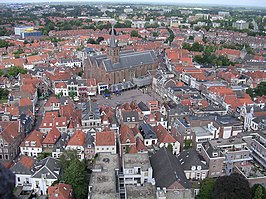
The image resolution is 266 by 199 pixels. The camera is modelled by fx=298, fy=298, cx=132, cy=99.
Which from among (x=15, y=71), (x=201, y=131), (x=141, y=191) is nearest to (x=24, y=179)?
(x=141, y=191)

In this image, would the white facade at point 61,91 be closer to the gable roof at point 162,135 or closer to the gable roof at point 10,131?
the gable roof at point 10,131

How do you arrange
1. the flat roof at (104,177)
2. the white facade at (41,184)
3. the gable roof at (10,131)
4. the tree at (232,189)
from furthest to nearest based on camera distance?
the gable roof at (10,131), the white facade at (41,184), the flat roof at (104,177), the tree at (232,189)

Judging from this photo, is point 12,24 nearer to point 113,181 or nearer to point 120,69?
point 120,69

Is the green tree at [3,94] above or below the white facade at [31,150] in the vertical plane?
above

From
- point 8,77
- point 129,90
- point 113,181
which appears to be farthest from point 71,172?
point 8,77

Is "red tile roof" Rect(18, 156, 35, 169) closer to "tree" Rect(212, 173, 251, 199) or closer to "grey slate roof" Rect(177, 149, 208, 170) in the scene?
"grey slate roof" Rect(177, 149, 208, 170)

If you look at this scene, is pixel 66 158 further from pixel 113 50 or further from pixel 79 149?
pixel 113 50

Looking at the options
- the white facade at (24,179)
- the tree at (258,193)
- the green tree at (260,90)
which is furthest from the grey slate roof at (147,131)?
the green tree at (260,90)
